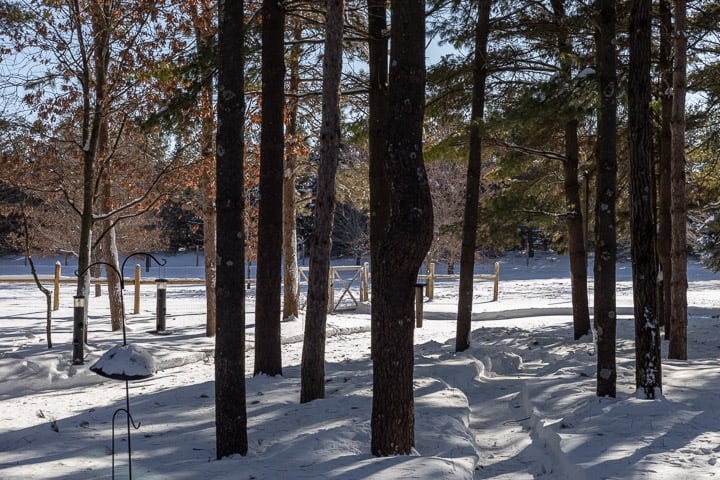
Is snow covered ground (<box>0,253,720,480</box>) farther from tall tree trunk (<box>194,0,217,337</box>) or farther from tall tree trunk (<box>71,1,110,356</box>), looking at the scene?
tall tree trunk (<box>71,1,110,356</box>)

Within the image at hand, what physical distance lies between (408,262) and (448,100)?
8.54 metres

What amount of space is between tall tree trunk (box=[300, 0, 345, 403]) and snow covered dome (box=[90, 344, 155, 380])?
303 cm

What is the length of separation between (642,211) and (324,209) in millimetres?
3575

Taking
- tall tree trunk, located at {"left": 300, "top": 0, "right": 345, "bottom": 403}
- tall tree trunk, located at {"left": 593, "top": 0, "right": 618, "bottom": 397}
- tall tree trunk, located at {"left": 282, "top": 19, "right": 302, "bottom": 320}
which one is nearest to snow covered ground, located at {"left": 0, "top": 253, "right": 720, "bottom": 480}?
tall tree trunk, located at {"left": 300, "top": 0, "right": 345, "bottom": 403}

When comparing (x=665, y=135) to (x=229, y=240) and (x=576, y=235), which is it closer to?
(x=576, y=235)

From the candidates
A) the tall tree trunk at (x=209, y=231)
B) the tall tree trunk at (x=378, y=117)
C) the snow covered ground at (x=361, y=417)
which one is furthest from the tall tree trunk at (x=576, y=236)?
the tall tree trunk at (x=209, y=231)

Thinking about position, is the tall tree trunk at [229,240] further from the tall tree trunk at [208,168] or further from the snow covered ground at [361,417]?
the tall tree trunk at [208,168]

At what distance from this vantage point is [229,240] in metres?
4.94

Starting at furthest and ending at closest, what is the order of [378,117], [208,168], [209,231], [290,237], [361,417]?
[290,237] < [209,231] < [208,168] < [378,117] < [361,417]

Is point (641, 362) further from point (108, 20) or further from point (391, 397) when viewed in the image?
point (108, 20)

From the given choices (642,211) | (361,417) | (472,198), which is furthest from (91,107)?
(642,211)

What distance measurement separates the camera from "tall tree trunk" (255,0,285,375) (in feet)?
26.6

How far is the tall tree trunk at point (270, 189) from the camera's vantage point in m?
8.10

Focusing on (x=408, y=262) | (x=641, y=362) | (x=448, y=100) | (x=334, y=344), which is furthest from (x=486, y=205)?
(x=408, y=262)
